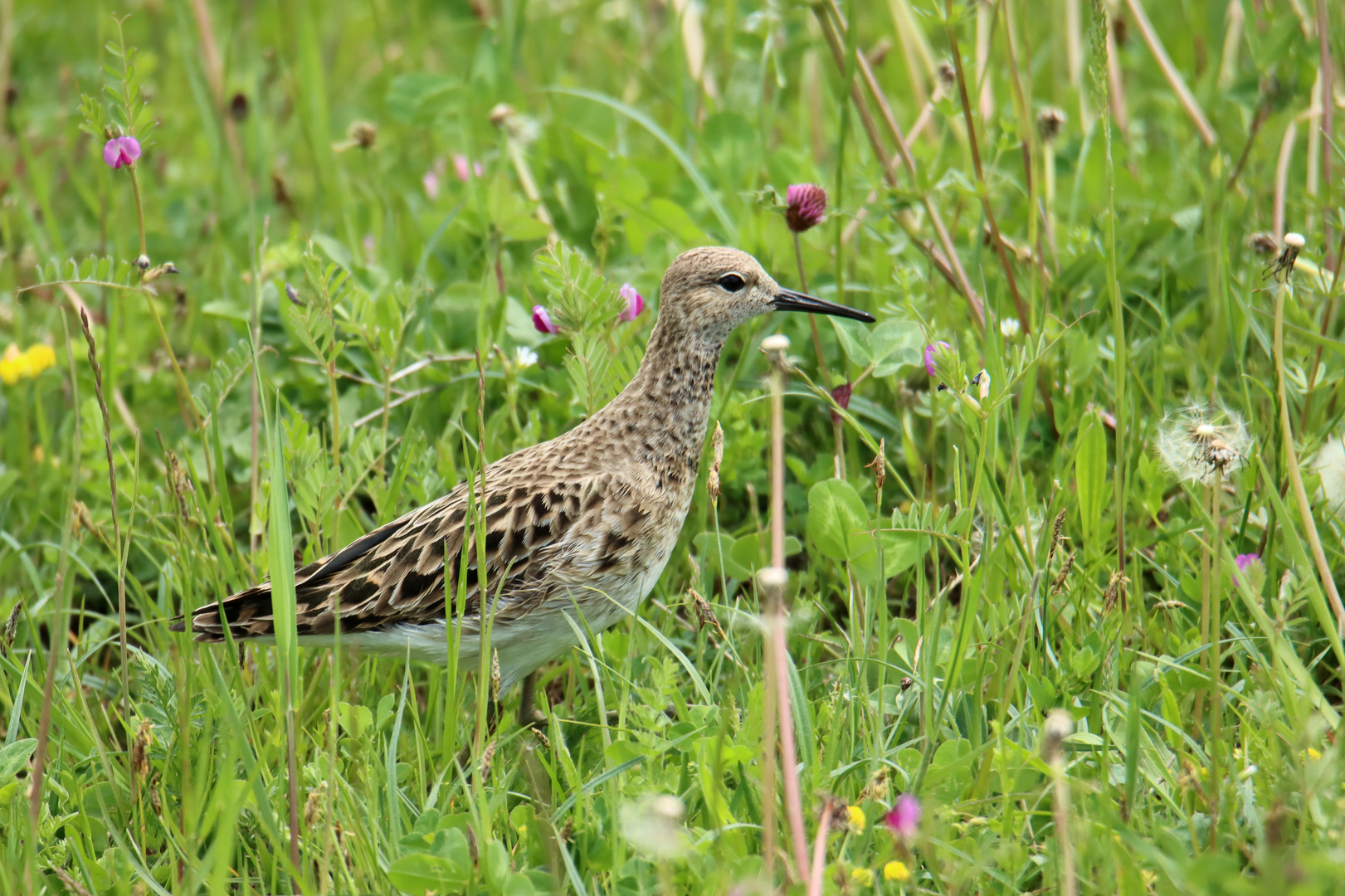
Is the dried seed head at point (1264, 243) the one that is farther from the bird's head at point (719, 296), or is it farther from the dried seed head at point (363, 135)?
the dried seed head at point (363, 135)

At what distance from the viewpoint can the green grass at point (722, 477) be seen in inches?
129

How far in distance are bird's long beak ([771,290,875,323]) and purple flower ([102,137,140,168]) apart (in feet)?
7.15

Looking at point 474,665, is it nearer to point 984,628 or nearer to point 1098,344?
point 984,628

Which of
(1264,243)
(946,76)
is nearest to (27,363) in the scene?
(946,76)

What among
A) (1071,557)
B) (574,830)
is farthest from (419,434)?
(1071,557)

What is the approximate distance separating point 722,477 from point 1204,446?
81.4 inches

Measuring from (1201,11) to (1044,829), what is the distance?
6179 mm

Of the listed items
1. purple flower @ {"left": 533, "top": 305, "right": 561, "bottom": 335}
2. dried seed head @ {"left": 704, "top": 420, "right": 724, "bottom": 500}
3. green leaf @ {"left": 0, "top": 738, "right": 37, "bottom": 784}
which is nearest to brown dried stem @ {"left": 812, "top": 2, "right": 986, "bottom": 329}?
purple flower @ {"left": 533, "top": 305, "right": 561, "bottom": 335}

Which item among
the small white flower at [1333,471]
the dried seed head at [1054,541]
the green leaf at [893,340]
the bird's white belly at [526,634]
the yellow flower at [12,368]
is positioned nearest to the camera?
the dried seed head at [1054,541]

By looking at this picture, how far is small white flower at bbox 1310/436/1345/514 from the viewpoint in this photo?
4254mm

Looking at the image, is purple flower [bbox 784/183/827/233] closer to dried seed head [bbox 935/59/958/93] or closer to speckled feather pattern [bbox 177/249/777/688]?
speckled feather pattern [bbox 177/249/777/688]

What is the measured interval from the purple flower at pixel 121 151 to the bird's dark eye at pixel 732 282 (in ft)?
6.45

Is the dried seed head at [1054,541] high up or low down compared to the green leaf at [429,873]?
up

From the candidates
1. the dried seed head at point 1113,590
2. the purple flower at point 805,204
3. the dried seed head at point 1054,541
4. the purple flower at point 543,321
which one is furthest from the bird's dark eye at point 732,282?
the dried seed head at point 1113,590
